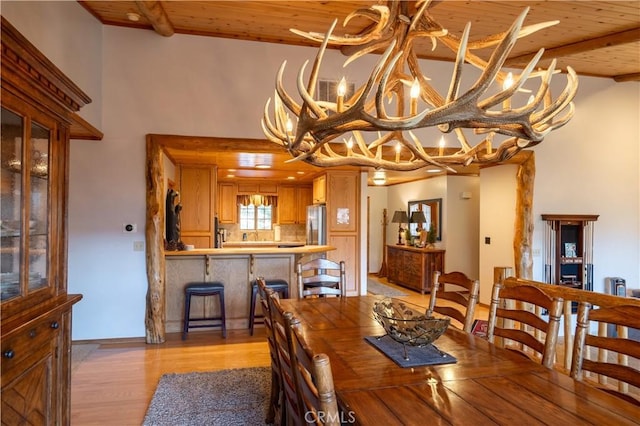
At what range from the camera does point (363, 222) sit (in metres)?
6.85

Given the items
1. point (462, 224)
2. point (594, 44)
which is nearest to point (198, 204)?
point (462, 224)

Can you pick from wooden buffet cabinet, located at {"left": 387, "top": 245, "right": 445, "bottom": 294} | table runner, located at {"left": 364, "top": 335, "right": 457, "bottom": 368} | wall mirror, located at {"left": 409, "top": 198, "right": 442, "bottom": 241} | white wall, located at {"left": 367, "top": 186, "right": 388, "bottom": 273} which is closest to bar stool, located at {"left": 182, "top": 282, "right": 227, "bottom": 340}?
table runner, located at {"left": 364, "top": 335, "right": 457, "bottom": 368}

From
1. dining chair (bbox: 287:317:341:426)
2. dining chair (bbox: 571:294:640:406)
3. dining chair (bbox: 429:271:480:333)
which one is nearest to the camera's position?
dining chair (bbox: 287:317:341:426)

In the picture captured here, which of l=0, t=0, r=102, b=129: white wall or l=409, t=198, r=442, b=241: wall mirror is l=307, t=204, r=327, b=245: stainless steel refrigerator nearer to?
l=409, t=198, r=442, b=241: wall mirror

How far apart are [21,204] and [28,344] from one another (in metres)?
0.64

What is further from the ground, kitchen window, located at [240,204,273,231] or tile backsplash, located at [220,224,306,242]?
kitchen window, located at [240,204,273,231]

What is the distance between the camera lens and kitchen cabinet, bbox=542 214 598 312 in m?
5.28

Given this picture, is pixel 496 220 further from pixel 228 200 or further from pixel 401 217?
pixel 228 200

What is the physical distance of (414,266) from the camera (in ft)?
25.2

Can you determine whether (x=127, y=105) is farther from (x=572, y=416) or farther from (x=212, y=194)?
(x=572, y=416)

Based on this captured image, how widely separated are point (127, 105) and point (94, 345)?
2636 mm

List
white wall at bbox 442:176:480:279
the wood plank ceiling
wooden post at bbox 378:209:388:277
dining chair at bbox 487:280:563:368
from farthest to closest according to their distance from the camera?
wooden post at bbox 378:209:388:277 → white wall at bbox 442:176:480:279 → the wood plank ceiling → dining chair at bbox 487:280:563:368

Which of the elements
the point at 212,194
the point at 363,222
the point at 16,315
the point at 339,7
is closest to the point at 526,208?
the point at 363,222

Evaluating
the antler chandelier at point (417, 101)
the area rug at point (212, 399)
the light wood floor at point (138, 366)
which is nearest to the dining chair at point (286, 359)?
the antler chandelier at point (417, 101)
